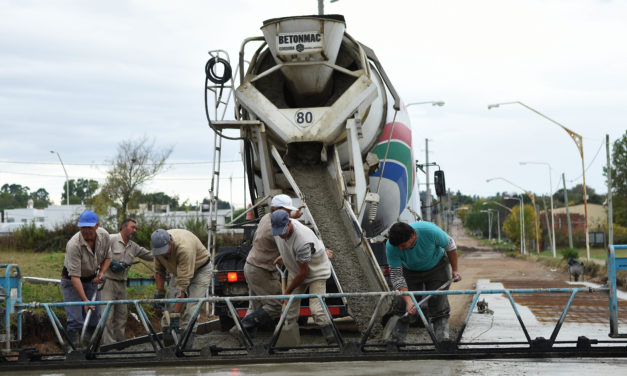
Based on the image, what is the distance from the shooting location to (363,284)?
9.16m

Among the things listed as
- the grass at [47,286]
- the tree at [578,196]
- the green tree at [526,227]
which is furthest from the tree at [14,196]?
the grass at [47,286]

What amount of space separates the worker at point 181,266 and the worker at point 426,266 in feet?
7.26

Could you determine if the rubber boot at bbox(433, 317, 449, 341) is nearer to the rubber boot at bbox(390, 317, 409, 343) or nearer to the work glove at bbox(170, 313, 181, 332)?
the rubber boot at bbox(390, 317, 409, 343)

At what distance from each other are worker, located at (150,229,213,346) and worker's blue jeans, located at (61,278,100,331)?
0.78 m

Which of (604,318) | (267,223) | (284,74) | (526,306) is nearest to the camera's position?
(267,223)

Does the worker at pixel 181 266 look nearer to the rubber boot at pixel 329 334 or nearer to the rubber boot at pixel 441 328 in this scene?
the rubber boot at pixel 329 334

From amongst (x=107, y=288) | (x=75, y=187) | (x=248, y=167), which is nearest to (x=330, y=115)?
(x=248, y=167)

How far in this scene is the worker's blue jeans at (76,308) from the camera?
27.2ft

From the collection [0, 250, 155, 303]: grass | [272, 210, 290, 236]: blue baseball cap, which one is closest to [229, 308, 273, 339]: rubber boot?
[272, 210, 290, 236]: blue baseball cap

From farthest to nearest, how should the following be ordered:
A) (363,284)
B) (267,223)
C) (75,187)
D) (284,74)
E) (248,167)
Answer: (75,187)
(248,167)
(284,74)
(363,284)
(267,223)

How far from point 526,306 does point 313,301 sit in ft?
28.7

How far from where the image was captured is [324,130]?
948 centimetres

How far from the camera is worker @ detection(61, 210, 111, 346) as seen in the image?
27.4 feet

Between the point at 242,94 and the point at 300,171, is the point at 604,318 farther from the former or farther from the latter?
the point at 242,94
